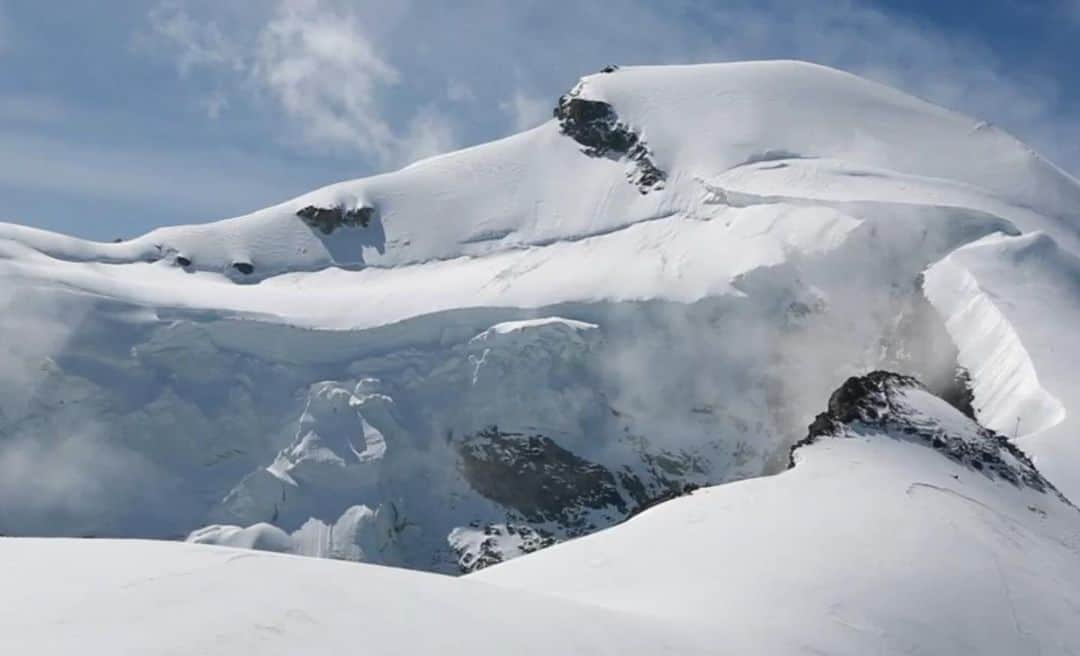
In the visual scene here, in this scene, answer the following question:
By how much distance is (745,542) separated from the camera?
51.0 feet

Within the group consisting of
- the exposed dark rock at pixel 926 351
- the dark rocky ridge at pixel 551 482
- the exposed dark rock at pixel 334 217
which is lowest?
the dark rocky ridge at pixel 551 482

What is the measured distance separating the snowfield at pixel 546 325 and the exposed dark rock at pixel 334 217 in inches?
9.2

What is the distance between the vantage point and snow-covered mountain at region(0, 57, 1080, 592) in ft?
195

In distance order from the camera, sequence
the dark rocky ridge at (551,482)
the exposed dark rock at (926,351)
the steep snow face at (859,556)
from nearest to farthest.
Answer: the steep snow face at (859,556)
the exposed dark rock at (926,351)
the dark rocky ridge at (551,482)

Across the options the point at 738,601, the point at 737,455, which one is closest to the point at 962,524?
the point at 738,601

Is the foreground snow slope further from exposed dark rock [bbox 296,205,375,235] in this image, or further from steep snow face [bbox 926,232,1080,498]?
exposed dark rock [bbox 296,205,375,235]

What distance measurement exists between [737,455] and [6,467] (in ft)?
118

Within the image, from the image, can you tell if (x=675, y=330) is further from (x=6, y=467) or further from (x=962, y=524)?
(x=962, y=524)

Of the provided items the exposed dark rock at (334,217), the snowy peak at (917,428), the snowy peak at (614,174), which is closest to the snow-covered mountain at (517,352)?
the snowy peak at (614,174)

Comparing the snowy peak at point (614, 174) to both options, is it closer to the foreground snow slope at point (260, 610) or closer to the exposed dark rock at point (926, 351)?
the exposed dark rock at point (926, 351)

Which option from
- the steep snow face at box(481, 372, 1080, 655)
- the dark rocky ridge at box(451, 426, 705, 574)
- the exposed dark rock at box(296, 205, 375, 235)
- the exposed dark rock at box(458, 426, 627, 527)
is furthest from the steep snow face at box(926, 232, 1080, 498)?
the exposed dark rock at box(296, 205, 375, 235)

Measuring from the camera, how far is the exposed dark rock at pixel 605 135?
76.8 meters

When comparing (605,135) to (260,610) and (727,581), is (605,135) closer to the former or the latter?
(727,581)

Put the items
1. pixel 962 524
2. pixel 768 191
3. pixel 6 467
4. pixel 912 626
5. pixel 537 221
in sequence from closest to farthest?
1. pixel 912 626
2. pixel 962 524
3. pixel 6 467
4. pixel 768 191
5. pixel 537 221
